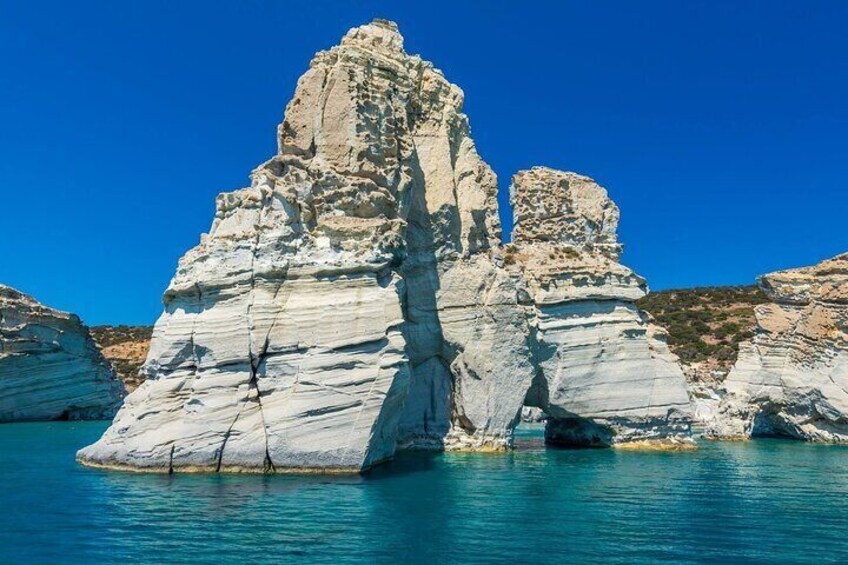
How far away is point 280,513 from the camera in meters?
15.1

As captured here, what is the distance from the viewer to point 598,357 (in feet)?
101

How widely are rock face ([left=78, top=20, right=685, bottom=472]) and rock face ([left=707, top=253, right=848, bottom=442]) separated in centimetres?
897

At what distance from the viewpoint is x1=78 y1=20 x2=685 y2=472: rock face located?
20.6 m

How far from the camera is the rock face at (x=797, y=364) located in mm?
35188

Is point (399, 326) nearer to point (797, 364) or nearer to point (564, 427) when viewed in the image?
point (564, 427)

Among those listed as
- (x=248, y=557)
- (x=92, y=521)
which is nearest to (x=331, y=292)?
(x=92, y=521)

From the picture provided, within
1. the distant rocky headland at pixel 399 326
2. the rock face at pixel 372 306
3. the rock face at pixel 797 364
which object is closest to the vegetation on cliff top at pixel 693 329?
the distant rocky headland at pixel 399 326

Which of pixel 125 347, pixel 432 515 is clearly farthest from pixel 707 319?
pixel 125 347

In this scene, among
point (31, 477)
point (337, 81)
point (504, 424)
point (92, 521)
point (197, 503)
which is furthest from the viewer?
point (504, 424)

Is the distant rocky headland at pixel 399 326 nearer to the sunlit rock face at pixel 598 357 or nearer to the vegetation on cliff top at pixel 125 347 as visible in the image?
the sunlit rock face at pixel 598 357

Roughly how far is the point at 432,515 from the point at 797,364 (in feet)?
89.0

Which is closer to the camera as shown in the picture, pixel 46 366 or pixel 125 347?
pixel 46 366

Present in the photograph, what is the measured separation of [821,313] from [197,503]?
104 ft

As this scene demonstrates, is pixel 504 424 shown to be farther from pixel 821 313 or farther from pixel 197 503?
pixel 821 313
